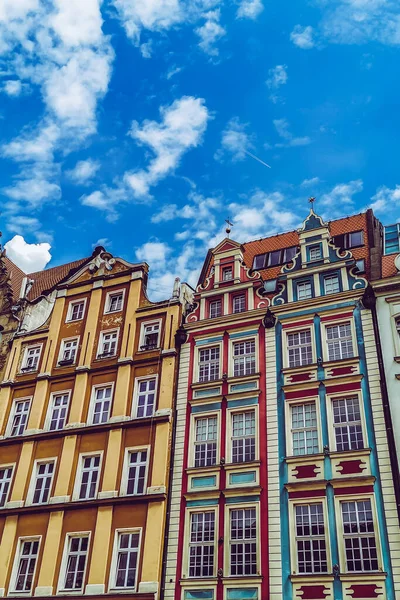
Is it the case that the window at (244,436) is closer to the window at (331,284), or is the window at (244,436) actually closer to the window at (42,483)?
the window at (331,284)

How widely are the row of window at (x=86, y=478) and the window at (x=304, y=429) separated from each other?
6.45m

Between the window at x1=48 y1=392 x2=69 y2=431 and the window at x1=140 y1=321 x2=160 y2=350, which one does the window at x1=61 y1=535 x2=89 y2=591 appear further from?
the window at x1=140 y1=321 x2=160 y2=350

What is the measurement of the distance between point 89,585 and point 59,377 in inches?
400

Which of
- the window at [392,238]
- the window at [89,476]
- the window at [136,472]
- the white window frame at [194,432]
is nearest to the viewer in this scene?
the white window frame at [194,432]

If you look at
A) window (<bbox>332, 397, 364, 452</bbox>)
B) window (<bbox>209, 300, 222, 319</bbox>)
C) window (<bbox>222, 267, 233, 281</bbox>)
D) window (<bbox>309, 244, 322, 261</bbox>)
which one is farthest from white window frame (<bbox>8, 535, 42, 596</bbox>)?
window (<bbox>309, 244, 322, 261</bbox>)

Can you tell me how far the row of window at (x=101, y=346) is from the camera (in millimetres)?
29897

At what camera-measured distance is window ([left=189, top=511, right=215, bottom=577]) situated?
891 inches

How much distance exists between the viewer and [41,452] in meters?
28.2

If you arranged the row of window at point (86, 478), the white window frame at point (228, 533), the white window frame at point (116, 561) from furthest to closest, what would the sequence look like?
1. the row of window at point (86, 478)
2. the white window frame at point (116, 561)
3. the white window frame at point (228, 533)

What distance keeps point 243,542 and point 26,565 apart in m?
9.61

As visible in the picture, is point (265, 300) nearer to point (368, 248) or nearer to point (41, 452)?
point (368, 248)

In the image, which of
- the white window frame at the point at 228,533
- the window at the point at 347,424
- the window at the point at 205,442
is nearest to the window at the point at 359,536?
the window at the point at 347,424

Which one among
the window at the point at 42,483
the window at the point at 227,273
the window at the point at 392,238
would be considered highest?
the window at the point at 392,238

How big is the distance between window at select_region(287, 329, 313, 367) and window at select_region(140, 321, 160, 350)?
6648 mm
